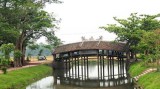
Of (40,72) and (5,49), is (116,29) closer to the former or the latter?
(40,72)

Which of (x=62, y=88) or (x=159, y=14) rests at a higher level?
(x=159, y=14)

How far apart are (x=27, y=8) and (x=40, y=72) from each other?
11.2 m

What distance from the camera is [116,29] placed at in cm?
6228

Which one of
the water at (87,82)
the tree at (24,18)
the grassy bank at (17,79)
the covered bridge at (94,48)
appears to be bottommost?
the water at (87,82)

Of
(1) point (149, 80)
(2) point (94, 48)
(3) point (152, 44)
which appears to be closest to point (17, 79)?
(1) point (149, 80)

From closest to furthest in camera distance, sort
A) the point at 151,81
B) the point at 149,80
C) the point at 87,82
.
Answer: the point at 151,81, the point at 149,80, the point at 87,82

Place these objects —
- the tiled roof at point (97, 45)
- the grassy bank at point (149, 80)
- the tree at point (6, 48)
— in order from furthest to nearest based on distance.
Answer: the tiled roof at point (97, 45) < the tree at point (6, 48) < the grassy bank at point (149, 80)

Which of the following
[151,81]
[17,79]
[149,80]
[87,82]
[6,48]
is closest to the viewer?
[151,81]

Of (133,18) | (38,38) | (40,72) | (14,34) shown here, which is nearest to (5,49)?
(14,34)

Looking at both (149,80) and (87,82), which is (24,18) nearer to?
(87,82)

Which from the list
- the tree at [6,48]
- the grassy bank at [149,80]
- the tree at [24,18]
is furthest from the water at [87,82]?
the tree at [24,18]

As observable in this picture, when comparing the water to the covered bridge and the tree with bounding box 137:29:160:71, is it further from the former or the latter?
the tree with bounding box 137:29:160:71

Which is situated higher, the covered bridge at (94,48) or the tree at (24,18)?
the tree at (24,18)

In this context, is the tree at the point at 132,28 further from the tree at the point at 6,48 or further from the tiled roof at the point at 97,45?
the tree at the point at 6,48
